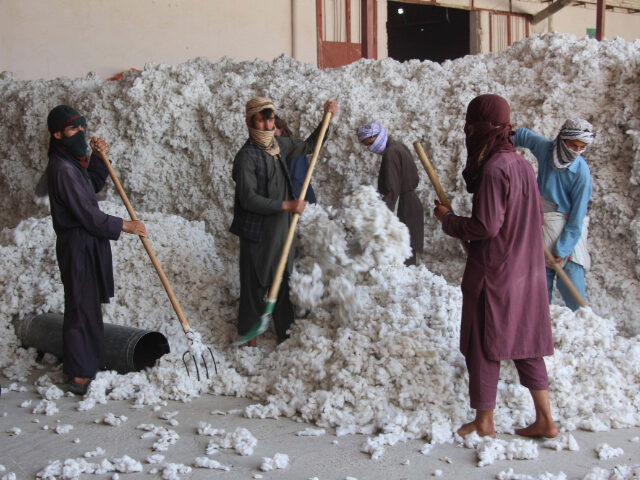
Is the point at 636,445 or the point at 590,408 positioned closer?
the point at 636,445

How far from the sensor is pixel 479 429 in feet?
9.74

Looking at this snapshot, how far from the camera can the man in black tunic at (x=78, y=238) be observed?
3.74 m

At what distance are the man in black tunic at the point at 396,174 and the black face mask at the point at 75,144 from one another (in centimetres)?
215

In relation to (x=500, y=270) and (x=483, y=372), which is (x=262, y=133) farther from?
(x=483, y=372)

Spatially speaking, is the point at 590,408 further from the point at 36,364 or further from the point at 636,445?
the point at 36,364

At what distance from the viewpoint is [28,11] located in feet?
26.5

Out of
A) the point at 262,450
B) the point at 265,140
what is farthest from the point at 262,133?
the point at 262,450

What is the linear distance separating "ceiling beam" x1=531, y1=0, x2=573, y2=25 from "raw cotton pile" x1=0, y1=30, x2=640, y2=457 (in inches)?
240

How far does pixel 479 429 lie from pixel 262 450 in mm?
1045

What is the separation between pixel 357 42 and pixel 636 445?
7843 millimetres

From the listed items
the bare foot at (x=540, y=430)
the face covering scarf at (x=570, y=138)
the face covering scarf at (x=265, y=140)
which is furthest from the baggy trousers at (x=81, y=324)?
the face covering scarf at (x=570, y=138)

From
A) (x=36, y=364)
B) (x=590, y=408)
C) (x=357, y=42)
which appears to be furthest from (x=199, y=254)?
(x=357, y=42)

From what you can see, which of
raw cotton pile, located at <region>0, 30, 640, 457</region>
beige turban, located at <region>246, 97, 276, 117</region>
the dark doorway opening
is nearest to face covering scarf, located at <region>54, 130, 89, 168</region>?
beige turban, located at <region>246, 97, 276, 117</region>

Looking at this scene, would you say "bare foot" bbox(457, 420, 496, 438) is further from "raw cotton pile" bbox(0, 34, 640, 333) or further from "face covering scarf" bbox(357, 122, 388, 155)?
"face covering scarf" bbox(357, 122, 388, 155)
